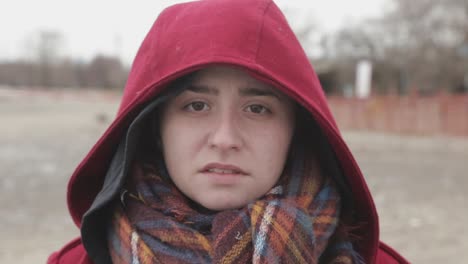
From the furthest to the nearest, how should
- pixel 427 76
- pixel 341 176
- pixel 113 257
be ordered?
pixel 427 76 < pixel 341 176 < pixel 113 257

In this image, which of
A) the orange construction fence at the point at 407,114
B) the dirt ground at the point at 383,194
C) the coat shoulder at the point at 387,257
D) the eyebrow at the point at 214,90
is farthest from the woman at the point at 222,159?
the orange construction fence at the point at 407,114

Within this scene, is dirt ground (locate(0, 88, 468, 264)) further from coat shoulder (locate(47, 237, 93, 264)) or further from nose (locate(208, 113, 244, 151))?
nose (locate(208, 113, 244, 151))

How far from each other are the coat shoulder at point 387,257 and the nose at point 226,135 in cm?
69

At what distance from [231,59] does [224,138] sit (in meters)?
0.21

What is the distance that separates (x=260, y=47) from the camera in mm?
1408

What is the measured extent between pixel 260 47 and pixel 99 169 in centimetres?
67

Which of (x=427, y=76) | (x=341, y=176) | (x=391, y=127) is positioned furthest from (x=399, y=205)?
(x=427, y=76)

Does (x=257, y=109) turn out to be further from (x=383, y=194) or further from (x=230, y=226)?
(x=383, y=194)

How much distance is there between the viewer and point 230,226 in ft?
4.43

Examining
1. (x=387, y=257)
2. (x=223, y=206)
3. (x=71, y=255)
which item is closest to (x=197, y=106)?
(x=223, y=206)

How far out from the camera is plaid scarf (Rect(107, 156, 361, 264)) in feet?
4.34

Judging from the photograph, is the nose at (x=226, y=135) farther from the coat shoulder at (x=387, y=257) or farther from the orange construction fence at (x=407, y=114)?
the orange construction fence at (x=407, y=114)

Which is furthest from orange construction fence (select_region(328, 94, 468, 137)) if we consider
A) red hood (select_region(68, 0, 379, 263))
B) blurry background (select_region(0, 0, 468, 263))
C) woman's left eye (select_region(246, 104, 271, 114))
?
woman's left eye (select_region(246, 104, 271, 114))

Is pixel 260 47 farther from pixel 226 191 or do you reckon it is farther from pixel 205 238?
pixel 205 238
